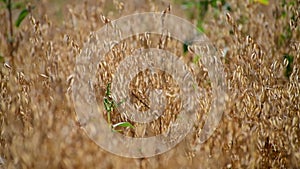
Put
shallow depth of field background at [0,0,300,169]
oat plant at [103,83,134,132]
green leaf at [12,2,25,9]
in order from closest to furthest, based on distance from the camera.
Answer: shallow depth of field background at [0,0,300,169], oat plant at [103,83,134,132], green leaf at [12,2,25,9]

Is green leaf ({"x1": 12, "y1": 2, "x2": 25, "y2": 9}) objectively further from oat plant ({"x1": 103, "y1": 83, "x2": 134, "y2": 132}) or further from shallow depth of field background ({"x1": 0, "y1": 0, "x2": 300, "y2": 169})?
oat plant ({"x1": 103, "y1": 83, "x2": 134, "y2": 132})

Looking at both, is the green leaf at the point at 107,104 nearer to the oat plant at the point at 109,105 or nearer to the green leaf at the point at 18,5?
the oat plant at the point at 109,105

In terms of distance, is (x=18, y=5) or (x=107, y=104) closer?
(x=107, y=104)

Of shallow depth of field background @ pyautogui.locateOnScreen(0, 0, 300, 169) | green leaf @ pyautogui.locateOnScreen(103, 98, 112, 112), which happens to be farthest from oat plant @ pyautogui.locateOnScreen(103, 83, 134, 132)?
shallow depth of field background @ pyautogui.locateOnScreen(0, 0, 300, 169)

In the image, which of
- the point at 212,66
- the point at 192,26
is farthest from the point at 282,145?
the point at 192,26

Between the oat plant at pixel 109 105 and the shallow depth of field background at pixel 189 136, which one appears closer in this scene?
the shallow depth of field background at pixel 189 136

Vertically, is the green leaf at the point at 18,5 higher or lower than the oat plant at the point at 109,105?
higher

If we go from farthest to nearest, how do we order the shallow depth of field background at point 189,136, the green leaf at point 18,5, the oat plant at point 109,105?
the green leaf at point 18,5
the oat plant at point 109,105
the shallow depth of field background at point 189,136

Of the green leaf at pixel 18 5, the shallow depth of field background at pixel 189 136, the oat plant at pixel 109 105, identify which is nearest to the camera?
the shallow depth of field background at pixel 189 136

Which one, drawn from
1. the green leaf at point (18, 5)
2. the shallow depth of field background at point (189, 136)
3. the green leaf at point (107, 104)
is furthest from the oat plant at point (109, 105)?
the green leaf at point (18, 5)

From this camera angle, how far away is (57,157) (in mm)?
1288

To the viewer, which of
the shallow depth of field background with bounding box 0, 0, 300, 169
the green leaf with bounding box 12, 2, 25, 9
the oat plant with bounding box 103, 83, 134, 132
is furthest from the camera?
the green leaf with bounding box 12, 2, 25, 9

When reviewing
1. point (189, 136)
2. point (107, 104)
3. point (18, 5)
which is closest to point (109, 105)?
point (107, 104)

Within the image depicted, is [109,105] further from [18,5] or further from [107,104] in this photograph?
[18,5]
